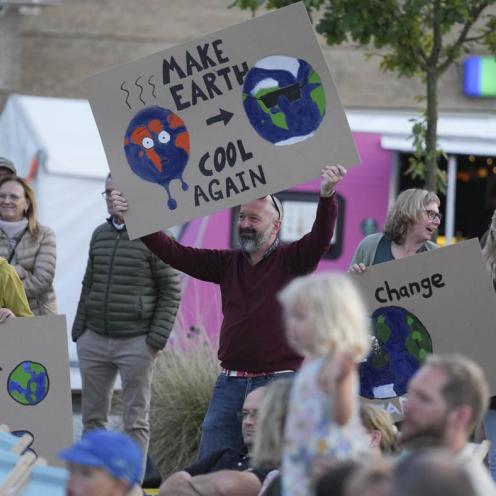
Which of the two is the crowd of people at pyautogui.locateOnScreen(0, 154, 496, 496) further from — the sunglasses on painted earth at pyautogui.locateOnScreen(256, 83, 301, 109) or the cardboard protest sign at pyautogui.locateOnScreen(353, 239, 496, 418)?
the sunglasses on painted earth at pyautogui.locateOnScreen(256, 83, 301, 109)

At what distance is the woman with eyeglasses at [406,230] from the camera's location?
7.02m

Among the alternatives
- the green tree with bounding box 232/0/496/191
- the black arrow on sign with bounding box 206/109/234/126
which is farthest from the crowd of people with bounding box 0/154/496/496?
the green tree with bounding box 232/0/496/191

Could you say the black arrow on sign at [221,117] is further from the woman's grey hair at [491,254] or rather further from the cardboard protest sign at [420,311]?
the woman's grey hair at [491,254]

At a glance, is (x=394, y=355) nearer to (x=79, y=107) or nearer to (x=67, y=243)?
(x=67, y=243)

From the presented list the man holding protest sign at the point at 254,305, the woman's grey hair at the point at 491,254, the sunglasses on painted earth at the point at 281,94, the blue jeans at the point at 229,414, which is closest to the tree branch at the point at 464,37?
the woman's grey hair at the point at 491,254

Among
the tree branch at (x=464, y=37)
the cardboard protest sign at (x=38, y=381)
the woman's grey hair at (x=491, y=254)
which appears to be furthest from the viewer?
the tree branch at (x=464, y=37)

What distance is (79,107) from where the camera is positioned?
44.7 feet

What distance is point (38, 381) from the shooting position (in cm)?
707

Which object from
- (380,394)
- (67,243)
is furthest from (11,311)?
(67,243)

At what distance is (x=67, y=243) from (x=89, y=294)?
4.28 metres

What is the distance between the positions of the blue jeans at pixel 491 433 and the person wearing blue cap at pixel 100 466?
2.95 meters

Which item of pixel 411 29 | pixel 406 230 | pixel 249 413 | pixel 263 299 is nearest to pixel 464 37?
pixel 411 29

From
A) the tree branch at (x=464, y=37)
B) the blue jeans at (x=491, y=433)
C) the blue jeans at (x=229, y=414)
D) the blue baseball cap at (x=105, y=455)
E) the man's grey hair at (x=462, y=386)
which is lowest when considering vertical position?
the blue jeans at (x=491, y=433)

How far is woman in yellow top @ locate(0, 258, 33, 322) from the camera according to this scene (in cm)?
712
